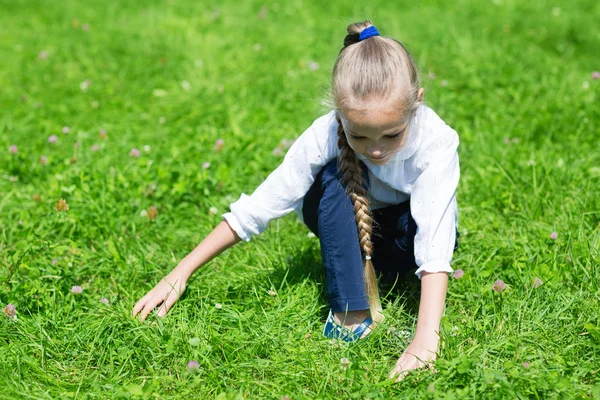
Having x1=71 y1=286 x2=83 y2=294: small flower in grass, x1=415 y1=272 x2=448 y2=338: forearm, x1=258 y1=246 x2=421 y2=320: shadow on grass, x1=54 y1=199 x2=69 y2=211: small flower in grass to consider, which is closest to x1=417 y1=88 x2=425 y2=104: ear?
x1=415 y1=272 x2=448 y2=338: forearm

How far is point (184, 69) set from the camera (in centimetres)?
455

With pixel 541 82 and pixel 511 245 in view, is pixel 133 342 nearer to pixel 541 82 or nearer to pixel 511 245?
pixel 511 245

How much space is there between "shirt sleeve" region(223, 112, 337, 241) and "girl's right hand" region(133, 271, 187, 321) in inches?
11.5

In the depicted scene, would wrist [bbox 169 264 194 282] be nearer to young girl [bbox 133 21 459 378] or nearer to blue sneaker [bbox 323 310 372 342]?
young girl [bbox 133 21 459 378]

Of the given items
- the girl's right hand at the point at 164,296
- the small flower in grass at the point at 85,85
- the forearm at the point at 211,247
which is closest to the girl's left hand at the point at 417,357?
the forearm at the point at 211,247

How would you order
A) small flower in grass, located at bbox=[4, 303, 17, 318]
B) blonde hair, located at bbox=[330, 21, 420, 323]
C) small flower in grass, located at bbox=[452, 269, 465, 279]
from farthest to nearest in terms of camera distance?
1. small flower in grass, located at bbox=[452, 269, 465, 279]
2. small flower in grass, located at bbox=[4, 303, 17, 318]
3. blonde hair, located at bbox=[330, 21, 420, 323]

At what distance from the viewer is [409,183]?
92.3 inches

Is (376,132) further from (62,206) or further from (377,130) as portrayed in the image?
(62,206)

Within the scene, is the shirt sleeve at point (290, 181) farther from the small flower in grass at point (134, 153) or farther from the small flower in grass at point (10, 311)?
the small flower in grass at point (134, 153)

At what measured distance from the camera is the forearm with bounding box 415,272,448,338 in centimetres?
217

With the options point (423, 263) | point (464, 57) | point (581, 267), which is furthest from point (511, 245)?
point (464, 57)

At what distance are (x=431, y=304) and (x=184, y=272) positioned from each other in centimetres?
87

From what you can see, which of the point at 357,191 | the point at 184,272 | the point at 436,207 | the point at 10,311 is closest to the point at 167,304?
the point at 184,272

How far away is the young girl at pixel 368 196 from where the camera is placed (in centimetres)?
212
